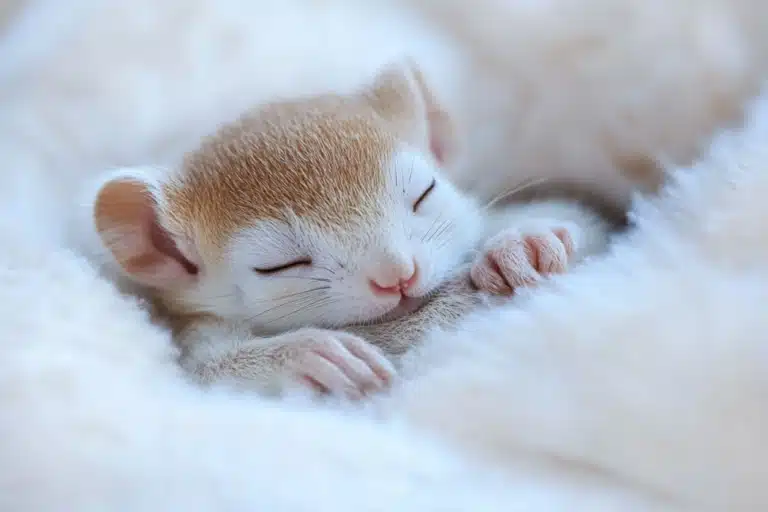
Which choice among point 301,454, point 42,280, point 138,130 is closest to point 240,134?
point 138,130

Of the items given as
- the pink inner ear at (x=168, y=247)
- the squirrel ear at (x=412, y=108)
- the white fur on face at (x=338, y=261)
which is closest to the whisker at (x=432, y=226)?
the white fur on face at (x=338, y=261)

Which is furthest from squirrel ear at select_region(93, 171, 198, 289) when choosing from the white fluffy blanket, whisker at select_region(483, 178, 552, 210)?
whisker at select_region(483, 178, 552, 210)

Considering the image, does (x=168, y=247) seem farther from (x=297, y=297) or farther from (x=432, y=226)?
(x=432, y=226)

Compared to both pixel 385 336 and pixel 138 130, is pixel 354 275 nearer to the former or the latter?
pixel 385 336

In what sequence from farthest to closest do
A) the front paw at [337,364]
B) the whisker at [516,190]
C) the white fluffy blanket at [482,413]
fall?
the whisker at [516,190], the front paw at [337,364], the white fluffy blanket at [482,413]

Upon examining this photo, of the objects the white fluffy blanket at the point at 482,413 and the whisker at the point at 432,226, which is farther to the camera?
the whisker at the point at 432,226

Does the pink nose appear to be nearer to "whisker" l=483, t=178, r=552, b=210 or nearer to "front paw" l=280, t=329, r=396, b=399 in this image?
"front paw" l=280, t=329, r=396, b=399

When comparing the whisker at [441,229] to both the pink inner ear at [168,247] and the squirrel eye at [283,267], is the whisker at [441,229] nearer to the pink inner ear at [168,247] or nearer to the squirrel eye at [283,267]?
the squirrel eye at [283,267]
